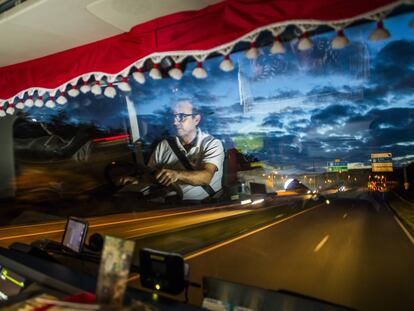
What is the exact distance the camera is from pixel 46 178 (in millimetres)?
3277

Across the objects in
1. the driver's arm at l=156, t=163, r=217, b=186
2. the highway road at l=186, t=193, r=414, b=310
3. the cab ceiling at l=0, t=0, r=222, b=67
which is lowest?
the highway road at l=186, t=193, r=414, b=310

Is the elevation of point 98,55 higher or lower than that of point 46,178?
higher

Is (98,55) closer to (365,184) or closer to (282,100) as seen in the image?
(282,100)

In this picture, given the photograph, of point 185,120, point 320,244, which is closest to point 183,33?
point 185,120

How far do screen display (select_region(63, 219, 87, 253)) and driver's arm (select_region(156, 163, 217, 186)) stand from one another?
779mm

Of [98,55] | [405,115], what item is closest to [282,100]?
[405,115]

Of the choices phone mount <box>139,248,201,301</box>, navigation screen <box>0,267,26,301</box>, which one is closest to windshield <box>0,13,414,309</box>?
phone mount <box>139,248,201,301</box>

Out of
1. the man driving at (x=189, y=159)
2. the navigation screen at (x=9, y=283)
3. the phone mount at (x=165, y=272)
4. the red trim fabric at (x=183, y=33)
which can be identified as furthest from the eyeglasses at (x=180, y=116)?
the navigation screen at (x=9, y=283)

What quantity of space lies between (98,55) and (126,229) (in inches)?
71.9

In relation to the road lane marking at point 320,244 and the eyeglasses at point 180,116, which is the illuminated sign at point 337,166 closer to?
the road lane marking at point 320,244

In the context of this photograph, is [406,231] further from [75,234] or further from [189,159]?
[75,234]

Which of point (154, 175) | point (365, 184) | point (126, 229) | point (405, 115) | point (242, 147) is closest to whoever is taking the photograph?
point (405, 115)

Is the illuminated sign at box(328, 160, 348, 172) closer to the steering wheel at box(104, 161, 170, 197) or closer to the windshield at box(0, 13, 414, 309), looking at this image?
the windshield at box(0, 13, 414, 309)

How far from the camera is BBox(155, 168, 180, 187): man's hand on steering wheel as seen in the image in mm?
2447
